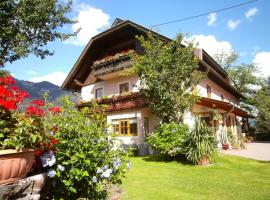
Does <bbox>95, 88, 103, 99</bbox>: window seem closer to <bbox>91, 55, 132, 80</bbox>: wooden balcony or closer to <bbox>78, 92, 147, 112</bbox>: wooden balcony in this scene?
<bbox>91, 55, 132, 80</bbox>: wooden balcony

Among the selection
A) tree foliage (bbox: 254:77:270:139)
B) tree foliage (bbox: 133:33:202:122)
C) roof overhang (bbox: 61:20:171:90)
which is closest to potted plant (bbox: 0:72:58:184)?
tree foliage (bbox: 133:33:202:122)

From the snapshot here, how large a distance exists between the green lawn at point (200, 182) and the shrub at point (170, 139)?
3.47 ft

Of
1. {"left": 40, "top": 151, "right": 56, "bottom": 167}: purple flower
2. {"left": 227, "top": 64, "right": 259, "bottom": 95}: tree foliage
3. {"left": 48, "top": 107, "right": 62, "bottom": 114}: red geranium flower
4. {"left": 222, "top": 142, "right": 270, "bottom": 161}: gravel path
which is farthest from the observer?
{"left": 227, "top": 64, "right": 259, "bottom": 95}: tree foliage

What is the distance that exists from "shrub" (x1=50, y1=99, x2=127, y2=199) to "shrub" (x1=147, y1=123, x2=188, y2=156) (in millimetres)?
9344

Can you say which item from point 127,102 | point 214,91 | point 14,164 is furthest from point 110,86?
point 14,164

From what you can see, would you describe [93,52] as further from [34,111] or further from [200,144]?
[34,111]

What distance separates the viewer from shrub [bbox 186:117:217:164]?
12680 millimetres

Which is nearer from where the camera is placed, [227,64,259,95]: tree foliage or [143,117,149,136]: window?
[143,117,149,136]: window

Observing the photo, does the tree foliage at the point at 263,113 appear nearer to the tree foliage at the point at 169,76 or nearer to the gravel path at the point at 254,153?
the gravel path at the point at 254,153

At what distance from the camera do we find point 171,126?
600 inches

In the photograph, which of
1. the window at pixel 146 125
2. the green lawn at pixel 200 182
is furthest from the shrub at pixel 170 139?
the window at pixel 146 125

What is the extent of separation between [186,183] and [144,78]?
30.2 feet

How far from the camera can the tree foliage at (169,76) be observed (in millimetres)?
15984

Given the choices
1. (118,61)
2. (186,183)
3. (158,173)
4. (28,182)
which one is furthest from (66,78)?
(28,182)
